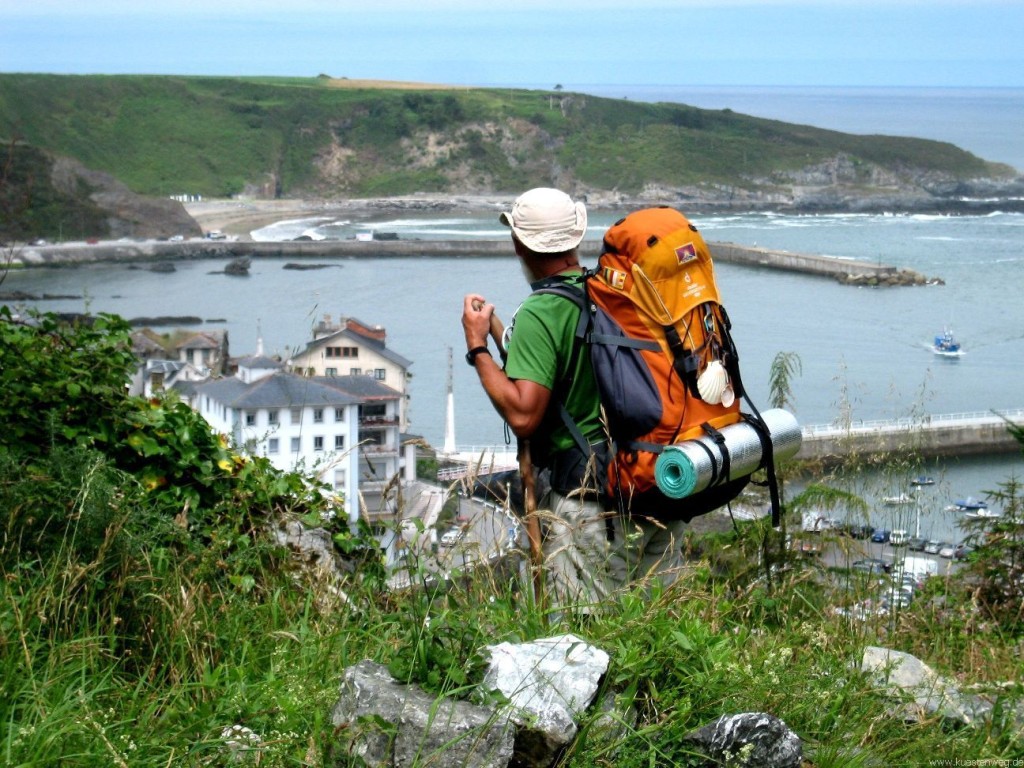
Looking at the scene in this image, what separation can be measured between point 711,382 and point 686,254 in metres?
0.18

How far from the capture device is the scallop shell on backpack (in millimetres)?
1660

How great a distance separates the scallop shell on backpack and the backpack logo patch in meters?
0.15

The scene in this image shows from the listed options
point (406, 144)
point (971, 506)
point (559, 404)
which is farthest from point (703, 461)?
point (406, 144)

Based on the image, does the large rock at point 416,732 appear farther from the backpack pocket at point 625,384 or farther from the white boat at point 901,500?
the white boat at point 901,500

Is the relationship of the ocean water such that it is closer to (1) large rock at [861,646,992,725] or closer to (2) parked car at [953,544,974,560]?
(2) parked car at [953,544,974,560]

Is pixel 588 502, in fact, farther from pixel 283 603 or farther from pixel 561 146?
pixel 561 146

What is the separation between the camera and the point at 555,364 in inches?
67.0

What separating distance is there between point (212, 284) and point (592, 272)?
148 feet

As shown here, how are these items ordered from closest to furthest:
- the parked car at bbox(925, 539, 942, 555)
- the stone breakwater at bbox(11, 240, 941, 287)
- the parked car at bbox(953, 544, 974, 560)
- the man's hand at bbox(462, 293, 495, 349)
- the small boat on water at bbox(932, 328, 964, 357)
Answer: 1. the man's hand at bbox(462, 293, 495, 349)
2. the parked car at bbox(953, 544, 974, 560)
3. the parked car at bbox(925, 539, 942, 555)
4. the small boat on water at bbox(932, 328, 964, 357)
5. the stone breakwater at bbox(11, 240, 941, 287)

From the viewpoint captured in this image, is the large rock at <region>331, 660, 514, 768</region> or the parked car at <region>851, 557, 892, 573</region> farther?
the parked car at <region>851, 557, 892, 573</region>

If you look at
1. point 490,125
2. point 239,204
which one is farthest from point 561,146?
point 239,204

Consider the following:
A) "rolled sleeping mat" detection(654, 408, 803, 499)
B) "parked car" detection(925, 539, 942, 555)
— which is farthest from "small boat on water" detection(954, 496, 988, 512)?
"rolled sleeping mat" detection(654, 408, 803, 499)

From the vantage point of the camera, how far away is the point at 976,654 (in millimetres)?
2145

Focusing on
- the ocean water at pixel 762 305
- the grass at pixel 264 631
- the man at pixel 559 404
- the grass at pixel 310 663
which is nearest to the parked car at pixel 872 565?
the grass at pixel 264 631
